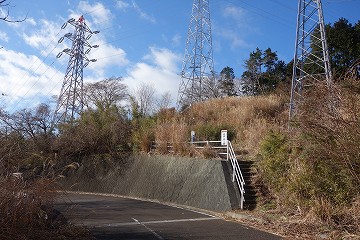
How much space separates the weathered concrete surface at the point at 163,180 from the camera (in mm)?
15773

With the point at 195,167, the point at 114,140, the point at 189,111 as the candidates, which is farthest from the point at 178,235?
the point at 189,111

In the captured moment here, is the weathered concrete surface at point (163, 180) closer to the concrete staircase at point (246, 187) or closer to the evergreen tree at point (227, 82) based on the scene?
the concrete staircase at point (246, 187)

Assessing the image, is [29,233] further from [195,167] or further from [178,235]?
[195,167]

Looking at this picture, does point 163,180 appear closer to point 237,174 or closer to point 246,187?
point 237,174

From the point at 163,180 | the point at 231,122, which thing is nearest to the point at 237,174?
the point at 163,180

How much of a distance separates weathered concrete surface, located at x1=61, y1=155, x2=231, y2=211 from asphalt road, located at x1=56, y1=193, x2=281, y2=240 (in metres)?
1.30

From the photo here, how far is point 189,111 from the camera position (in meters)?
28.2

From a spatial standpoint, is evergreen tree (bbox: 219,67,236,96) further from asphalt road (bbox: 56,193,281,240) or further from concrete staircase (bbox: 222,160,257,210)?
asphalt road (bbox: 56,193,281,240)

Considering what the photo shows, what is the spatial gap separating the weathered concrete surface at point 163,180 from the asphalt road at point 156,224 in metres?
1.30

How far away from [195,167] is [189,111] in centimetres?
1085

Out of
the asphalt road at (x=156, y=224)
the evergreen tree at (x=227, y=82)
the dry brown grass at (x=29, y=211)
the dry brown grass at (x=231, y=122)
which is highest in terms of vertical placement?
the evergreen tree at (x=227, y=82)

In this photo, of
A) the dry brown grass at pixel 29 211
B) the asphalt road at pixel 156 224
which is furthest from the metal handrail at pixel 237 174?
the dry brown grass at pixel 29 211

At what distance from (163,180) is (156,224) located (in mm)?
7775

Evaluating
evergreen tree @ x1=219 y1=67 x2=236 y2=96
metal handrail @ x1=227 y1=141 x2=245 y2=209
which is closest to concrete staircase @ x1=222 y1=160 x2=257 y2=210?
metal handrail @ x1=227 y1=141 x2=245 y2=209
